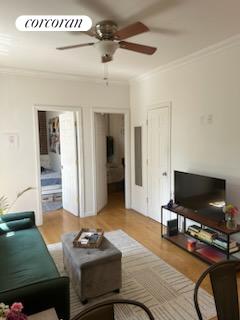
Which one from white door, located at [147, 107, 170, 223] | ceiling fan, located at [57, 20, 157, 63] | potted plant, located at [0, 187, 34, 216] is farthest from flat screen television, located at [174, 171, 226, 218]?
potted plant, located at [0, 187, 34, 216]

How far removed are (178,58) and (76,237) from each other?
9.60 ft

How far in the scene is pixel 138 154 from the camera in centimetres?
514

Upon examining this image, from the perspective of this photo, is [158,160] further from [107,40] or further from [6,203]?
[6,203]

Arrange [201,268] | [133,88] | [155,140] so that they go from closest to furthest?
[201,268] → [155,140] → [133,88]

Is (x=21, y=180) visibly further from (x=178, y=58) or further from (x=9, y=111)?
(x=178, y=58)

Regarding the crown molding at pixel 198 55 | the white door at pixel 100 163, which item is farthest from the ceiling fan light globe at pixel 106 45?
the white door at pixel 100 163

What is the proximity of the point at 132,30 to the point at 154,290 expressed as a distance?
8.40 feet

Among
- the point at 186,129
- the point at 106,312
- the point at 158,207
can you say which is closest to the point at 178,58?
the point at 186,129

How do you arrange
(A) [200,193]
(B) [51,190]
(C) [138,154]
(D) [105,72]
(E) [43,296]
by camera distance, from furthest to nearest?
(B) [51,190] < (C) [138,154] < (D) [105,72] < (A) [200,193] < (E) [43,296]

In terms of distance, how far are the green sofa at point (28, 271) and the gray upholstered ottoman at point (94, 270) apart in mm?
225

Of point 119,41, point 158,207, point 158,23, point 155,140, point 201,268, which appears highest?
point 158,23

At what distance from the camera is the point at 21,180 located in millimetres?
4328

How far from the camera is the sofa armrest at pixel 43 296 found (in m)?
1.67

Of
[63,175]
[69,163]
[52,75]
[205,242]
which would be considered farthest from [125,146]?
[205,242]
